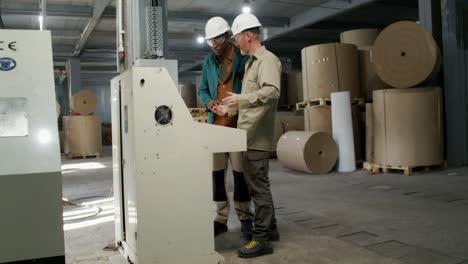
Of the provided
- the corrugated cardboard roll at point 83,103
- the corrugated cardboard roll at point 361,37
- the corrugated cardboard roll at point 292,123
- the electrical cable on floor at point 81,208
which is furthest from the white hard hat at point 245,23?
the corrugated cardboard roll at point 83,103

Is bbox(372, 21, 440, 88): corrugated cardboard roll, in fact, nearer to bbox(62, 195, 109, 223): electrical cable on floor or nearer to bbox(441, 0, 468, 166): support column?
bbox(441, 0, 468, 166): support column

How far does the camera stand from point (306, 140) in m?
6.57

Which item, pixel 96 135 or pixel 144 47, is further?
pixel 96 135

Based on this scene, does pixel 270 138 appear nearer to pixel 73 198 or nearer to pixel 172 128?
pixel 172 128

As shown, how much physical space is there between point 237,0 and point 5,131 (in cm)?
858

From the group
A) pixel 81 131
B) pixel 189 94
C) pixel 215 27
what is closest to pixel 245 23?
pixel 215 27

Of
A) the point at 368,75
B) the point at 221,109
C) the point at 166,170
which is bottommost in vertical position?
the point at 166,170

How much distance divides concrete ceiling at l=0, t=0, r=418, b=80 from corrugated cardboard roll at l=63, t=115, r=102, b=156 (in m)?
2.30

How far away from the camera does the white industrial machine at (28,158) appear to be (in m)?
1.68

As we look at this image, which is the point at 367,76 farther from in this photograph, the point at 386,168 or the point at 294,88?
the point at 294,88

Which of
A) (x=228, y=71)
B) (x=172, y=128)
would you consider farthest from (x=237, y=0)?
(x=172, y=128)

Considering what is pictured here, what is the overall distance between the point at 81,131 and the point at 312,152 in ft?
22.5

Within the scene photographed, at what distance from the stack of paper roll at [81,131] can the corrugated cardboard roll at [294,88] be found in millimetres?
5141

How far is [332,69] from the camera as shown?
7.18 m
